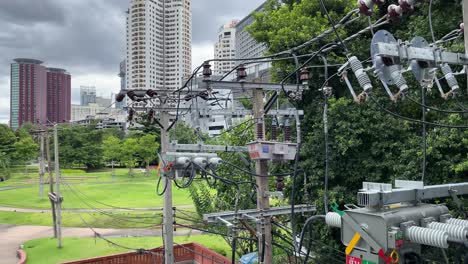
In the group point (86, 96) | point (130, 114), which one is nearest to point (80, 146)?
point (130, 114)

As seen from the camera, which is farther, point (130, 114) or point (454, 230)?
point (130, 114)

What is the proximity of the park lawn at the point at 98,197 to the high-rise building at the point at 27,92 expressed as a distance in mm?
79123

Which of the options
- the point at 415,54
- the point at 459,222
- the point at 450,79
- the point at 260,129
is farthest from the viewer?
the point at 260,129

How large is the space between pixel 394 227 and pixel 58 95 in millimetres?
128932

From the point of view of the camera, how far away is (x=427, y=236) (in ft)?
9.77

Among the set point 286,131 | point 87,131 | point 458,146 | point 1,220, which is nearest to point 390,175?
point 458,146

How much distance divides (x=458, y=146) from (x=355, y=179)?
2.90 meters

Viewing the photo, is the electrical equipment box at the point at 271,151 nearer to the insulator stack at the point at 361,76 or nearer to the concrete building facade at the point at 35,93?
the insulator stack at the point at 361,76

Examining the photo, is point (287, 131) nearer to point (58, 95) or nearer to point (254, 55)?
point (254, 55)

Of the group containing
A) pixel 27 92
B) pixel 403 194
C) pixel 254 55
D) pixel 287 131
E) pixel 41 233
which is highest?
pixel 27 92

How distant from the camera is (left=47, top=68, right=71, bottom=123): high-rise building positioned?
116 metres

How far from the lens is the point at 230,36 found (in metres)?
115

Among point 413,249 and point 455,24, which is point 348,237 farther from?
point 455,24

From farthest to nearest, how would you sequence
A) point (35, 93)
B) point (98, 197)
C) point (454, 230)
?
point (35, 93), point (98, 197), point (454, 230)
